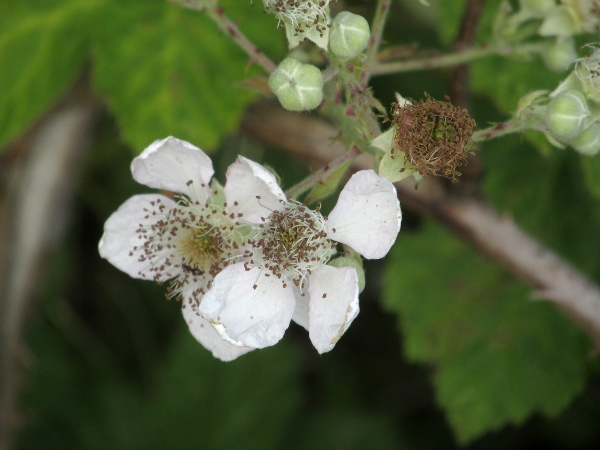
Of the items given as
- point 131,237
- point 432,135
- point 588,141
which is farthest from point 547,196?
point 131,237

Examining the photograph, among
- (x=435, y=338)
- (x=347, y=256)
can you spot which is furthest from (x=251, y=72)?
(x=435, y=338)

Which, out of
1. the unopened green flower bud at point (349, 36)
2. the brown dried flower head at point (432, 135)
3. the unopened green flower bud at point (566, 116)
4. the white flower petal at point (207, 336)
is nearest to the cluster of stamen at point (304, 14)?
the unopened green flower bud at point (349, 36)

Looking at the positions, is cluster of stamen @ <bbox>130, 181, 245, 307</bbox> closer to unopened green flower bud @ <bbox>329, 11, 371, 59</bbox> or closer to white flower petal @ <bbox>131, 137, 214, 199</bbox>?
white flower petal @ <bbox>131, 137, 214, 199</bbox>

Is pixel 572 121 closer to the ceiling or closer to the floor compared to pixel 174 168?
closer to the ceiling

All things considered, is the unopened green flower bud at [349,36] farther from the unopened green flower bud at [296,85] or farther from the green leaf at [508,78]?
the green leaf at [508,78]

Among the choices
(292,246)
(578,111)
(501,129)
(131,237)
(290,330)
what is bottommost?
(290,330)

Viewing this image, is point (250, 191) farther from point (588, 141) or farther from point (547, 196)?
point (547, 196)

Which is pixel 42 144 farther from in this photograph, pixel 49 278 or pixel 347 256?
pixel 347 256
